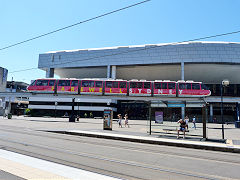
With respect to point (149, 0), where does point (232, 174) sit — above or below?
below

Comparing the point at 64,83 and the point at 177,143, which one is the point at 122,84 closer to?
the point at 64,83

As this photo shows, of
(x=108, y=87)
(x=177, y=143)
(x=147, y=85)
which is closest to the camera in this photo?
(x=177, y=143)

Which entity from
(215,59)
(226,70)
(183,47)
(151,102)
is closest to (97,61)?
(183,47)

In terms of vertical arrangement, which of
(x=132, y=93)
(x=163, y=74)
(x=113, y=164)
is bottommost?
(x=113, y=164)

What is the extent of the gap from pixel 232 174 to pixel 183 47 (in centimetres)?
4496

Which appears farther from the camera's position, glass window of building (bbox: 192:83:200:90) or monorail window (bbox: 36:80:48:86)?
monorail window (bbox: 36:80:48:86)

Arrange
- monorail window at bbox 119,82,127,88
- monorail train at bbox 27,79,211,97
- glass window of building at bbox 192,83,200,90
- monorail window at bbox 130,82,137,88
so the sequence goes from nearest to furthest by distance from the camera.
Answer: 1. glass window of building at bbox 192,83,200,90
2. monorail train at bbox 27,79,211,97
3. monorail window at bbox 130,82,137,88
4. monorail window at bbox 119,82,127,88

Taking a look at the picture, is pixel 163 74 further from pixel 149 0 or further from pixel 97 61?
pixel 149 0

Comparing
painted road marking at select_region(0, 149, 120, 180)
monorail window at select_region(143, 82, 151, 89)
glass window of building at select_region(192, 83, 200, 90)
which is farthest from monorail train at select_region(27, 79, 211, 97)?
painted road marking at select_region(0, 149, 120, 180)

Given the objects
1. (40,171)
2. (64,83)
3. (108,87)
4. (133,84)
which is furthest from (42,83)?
(40,171)

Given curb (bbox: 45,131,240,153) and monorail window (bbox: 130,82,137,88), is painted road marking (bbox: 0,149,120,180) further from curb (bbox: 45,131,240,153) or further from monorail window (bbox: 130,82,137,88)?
monorail window (bbox: 130,82,137,88)

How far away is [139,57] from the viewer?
49.6 m

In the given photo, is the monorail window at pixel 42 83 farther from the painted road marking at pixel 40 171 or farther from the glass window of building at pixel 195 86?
the painted road marking at pixel 40 171

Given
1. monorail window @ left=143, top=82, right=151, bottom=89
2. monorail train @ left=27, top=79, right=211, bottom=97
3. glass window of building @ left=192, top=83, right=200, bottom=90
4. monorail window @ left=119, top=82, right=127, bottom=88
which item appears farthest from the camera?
monorail window @ left=119, top=82, right=127, bottom=88
